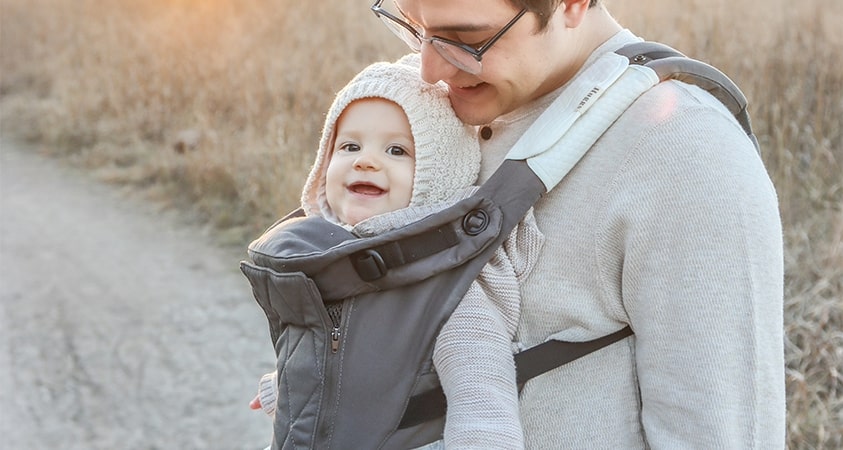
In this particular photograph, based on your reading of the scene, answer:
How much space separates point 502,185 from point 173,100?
5721mm

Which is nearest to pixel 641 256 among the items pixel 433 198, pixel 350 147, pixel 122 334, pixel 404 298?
pixel 404 298

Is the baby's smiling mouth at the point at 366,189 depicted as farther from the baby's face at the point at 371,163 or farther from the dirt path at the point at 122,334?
the dirt path at the point at 122,334

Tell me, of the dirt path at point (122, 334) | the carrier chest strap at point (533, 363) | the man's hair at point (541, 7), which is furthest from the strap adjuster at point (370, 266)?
the dirt path at point (122, 334)

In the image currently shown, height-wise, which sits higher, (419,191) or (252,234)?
(419,191)

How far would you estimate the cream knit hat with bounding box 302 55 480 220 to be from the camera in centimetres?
167

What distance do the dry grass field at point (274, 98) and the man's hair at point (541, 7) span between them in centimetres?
214

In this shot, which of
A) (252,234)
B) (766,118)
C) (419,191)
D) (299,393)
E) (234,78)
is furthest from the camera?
(234,78)

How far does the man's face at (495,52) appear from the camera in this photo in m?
1.48

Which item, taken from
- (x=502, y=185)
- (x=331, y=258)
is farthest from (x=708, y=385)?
(x=331, y=258)

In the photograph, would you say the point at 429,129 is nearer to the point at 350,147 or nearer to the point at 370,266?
the point at 350,147

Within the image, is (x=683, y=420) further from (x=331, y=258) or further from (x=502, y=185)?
(x=331, y=258)

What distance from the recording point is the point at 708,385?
48.9 inches

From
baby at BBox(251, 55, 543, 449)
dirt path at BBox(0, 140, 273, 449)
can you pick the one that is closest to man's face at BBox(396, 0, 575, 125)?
baby at BBox(251, 55, 543, 449)

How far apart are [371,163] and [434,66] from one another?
234 mm
